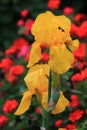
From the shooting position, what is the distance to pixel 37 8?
5.48 meters

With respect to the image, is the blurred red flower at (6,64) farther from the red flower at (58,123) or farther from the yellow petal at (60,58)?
the yellow petal at (60,58)

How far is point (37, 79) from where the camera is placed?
2.79 metres

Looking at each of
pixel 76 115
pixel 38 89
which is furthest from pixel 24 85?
pixel 38 89

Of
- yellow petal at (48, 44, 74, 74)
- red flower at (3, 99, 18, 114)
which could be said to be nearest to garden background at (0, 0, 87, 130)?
red flower at (3, 99, 18, 114)

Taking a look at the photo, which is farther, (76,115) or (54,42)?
(76,115)

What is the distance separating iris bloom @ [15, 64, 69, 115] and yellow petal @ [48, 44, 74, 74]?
207 mm

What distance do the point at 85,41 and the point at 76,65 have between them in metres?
0.71

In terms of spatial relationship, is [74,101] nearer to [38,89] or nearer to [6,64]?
[38,89]

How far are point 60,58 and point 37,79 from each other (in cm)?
28

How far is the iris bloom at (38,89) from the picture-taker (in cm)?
279

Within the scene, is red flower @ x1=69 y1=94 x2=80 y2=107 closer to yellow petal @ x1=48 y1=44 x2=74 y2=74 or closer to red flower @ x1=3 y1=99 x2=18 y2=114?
red flower @ x1=3 y1=99 x2=18 y2=114

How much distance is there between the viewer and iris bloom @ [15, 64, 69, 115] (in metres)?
2.79

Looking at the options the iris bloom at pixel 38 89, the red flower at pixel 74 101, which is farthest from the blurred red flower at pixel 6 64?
the iris bloom at pixel 38 89

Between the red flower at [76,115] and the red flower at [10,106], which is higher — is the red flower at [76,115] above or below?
above
